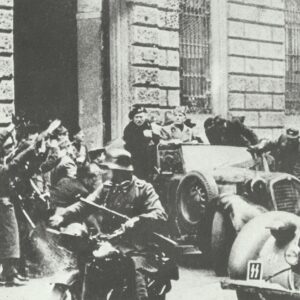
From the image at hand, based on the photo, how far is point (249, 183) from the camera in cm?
898

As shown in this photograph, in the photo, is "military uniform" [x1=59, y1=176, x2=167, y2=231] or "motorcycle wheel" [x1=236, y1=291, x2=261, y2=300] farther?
"motorcycle wheel" [x1=236, y1=291, x2=261, y2=300]

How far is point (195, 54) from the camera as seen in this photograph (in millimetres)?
15828

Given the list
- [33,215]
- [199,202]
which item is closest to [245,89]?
[199,202]

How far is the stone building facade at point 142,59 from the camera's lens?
545 inches

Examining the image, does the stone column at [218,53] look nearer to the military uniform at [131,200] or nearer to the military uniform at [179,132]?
the military uniform at [179,132]

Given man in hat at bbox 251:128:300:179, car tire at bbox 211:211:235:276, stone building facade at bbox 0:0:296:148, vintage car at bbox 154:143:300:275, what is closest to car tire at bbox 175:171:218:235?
vintage car at bbox 154:143:300:275

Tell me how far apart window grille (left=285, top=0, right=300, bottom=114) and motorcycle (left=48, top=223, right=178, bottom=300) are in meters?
12.4

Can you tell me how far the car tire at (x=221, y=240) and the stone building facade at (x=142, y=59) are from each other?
4.61m

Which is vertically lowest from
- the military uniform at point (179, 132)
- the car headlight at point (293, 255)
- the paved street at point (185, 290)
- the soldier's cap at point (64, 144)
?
Result: the paved street at point (185, 290)

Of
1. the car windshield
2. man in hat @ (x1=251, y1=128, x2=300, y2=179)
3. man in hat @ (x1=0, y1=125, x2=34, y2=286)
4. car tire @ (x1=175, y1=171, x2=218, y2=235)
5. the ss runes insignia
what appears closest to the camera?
the ss runes insignia

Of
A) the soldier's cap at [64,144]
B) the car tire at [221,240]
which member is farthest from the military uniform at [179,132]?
the car tire at [221,240]

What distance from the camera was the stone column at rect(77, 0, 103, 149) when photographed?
13836 mm

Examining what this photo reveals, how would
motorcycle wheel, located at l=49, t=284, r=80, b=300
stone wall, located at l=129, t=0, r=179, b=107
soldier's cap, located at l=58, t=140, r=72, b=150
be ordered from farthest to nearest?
stone wall, located at l=129, t=0, r=179, b=107 < soldier's cap, located at l=58, t=140, r=72, b=150 < motorcycle wheel, located at l=49, t=284, r=80, b=300

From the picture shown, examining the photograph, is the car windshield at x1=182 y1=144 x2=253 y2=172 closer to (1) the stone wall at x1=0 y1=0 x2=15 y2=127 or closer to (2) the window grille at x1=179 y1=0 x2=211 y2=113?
(1) the stone wall at x1=0 y1=0 x2=15 y2=127
